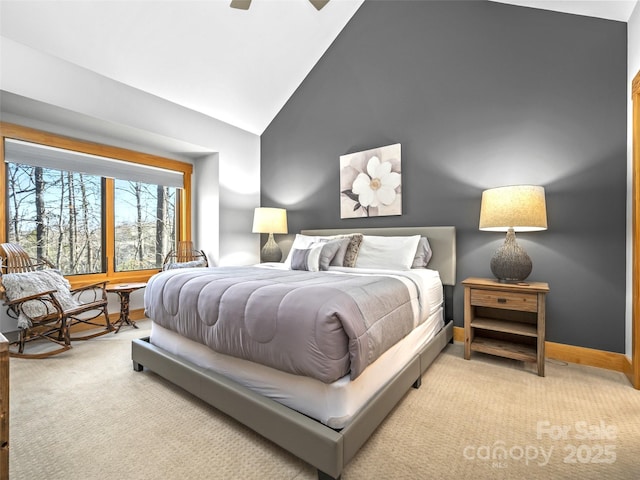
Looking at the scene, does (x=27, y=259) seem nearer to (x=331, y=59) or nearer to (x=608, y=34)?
(x=331, y=59)

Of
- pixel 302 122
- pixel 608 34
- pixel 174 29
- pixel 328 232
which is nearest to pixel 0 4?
pixel 174 29

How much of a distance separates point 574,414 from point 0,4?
4.95 metres

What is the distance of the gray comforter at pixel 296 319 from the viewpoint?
1316 millimetres

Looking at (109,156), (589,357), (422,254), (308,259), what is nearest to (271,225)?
(308,259)

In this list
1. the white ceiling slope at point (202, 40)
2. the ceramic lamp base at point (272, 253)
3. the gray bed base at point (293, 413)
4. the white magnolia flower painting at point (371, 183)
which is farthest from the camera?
the ceramic lamp base at point (272, 253)

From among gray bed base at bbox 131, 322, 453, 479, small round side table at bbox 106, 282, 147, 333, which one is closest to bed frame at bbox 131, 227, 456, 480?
gray bed base at bbox 131, 322, 453, 479

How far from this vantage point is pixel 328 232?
12.5 ft

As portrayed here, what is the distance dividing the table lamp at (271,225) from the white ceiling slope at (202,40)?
1465mm

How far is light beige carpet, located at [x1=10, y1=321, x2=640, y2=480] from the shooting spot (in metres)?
1.33

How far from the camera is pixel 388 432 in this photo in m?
1.58

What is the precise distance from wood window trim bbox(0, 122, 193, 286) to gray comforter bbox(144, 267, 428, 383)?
7.76 ft

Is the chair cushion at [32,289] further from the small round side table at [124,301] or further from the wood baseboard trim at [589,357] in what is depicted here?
the wood baseboard trim at [589,357]

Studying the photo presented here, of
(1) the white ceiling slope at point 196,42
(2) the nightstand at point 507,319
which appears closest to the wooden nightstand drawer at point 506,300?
(2) the nightstand at point 507,319

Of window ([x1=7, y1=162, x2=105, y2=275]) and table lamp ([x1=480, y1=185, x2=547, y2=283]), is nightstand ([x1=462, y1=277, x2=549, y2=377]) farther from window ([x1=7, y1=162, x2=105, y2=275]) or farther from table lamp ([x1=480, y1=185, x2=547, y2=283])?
window ([x1=7, y1=162, x2=105, y2=275])
